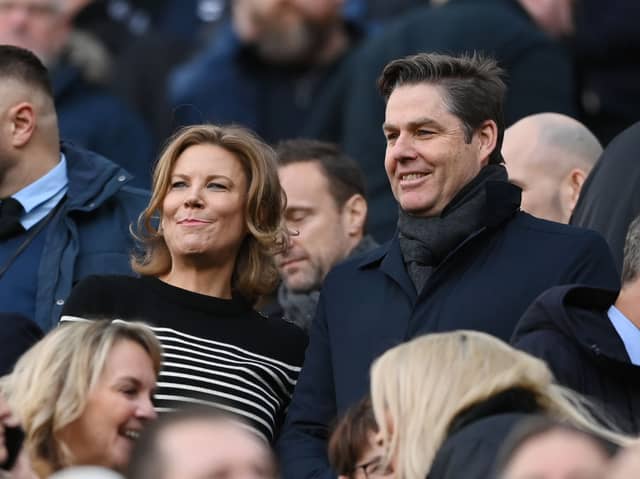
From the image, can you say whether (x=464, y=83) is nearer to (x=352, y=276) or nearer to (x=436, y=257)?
(x=436, y=257)

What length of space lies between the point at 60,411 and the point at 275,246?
1.68m

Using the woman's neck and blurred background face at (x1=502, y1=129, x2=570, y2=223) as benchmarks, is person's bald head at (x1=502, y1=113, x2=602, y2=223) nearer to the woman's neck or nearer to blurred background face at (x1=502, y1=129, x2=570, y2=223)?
blurred background face at (x1=502, y1=129, x2=570, y2=223)

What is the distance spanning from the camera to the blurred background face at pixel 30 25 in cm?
1058

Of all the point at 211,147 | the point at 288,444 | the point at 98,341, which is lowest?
the point at 288,444

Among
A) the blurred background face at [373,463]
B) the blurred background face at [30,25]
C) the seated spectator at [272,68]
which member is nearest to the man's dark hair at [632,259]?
the blurred background face at [373,463]

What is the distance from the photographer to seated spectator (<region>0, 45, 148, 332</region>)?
25.9 feet

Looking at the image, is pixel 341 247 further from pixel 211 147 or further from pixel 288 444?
pixel 288 444

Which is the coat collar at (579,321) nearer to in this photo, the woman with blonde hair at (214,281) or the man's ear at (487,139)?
the man's ear at (487,139)

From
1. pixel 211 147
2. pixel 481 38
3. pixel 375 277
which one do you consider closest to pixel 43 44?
pixel 481 38

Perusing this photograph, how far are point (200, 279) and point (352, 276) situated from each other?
0.60 metres

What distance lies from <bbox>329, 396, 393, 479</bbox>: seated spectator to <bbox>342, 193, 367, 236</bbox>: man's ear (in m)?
2.99

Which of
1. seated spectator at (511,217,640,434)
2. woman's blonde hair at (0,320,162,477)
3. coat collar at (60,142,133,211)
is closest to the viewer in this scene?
woman's blonde hair at (0,320,162,477)

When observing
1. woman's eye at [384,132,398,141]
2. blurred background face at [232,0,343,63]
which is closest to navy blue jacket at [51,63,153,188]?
blurred background face at [232,0,343,63]

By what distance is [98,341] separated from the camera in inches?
240
